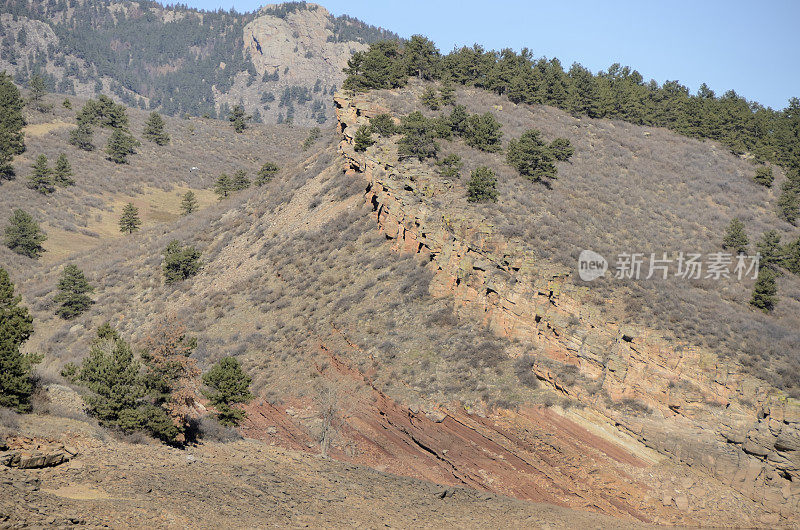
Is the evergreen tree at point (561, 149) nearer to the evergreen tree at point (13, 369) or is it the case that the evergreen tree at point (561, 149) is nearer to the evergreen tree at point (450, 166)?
the evergreen tree at point (450, 166)

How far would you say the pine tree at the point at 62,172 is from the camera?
267 ft

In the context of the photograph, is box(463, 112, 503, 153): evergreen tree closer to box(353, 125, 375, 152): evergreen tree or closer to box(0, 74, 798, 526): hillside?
box(0, 74, 798, 526): hillside

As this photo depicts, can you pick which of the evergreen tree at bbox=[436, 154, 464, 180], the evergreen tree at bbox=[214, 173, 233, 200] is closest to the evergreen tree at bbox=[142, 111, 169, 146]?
the evergreen tree at bbox=[214, 173, 233, 200]

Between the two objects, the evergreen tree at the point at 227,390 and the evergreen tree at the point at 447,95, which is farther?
the evergreen tree at the point at 447,95

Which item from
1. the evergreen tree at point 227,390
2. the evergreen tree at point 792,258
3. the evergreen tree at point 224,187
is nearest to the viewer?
the evergreen tree at point 227,390

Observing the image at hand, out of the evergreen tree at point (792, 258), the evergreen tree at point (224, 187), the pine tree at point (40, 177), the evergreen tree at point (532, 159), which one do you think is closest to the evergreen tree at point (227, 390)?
the evergreen tree at point (532, 159)

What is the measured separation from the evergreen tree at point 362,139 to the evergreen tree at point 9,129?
5612cm

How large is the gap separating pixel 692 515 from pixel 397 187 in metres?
27.2

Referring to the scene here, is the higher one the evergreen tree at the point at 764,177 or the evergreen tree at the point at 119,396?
the evergreen tree at the point at 764,177

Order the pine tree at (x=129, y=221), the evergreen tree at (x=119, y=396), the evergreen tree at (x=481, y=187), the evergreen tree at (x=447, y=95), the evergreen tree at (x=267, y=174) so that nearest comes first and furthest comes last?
the evergreen tree at (x=119, y=396) → the evergreen tree at (x=481, y=187) → the evergreen tree at (x=447, y=95) → the evergreen tree at (x=267, y=174) → the pine tree at (x=129, y=221)

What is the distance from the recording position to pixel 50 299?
51500mm

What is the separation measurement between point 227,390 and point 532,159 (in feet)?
106

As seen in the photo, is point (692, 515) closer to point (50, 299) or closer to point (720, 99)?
point (50, 299)

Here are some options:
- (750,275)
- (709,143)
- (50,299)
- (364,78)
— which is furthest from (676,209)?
(50,299)
